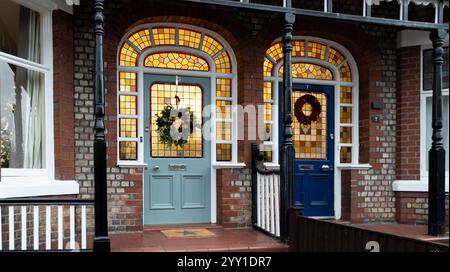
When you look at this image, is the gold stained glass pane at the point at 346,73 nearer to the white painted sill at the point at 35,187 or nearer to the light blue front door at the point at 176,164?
the light blue front door at the point at 176,164

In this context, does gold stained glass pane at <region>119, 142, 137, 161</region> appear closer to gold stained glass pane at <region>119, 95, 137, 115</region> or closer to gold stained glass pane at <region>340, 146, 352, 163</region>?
gold stained glass pane at <region>119, 95, 137, 115</region>

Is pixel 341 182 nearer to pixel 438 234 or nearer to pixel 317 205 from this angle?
pixel 317 205

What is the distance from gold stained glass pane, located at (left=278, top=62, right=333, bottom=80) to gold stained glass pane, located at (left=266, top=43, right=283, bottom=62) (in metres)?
0.19

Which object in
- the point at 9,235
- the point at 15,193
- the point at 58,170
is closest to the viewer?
the point at 9,235

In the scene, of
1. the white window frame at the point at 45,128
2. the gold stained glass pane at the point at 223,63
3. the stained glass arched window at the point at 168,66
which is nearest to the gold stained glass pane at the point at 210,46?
the stained glass arched window at the point at 168,66

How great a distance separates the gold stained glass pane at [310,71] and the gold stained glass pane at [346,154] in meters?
1.29

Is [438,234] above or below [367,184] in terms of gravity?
below

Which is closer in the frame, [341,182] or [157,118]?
[157,118]

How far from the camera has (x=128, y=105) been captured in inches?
271

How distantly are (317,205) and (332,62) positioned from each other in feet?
8.26

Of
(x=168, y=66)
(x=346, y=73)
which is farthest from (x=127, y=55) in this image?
(x=346, y=73)

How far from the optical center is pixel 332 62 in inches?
313

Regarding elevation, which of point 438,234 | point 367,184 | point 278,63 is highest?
point 278,63

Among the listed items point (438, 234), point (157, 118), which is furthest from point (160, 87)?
point (438, 234)
